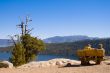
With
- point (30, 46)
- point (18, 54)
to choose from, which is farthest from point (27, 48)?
point (18, 54)

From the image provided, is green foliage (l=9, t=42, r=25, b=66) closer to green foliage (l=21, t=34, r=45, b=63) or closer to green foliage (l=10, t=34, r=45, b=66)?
green foliage (l=10, t=34, r=45, b=66)

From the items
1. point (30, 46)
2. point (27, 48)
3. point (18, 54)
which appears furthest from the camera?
point (27, 48)

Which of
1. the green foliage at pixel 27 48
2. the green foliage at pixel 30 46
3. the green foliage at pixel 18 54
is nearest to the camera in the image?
the green foliage at pixel 18 54

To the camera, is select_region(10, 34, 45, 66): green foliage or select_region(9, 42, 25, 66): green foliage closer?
select_region(9, 42, 25, 66): green foliage

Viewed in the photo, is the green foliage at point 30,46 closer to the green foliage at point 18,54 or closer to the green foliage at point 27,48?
the green foliage at point 27,48

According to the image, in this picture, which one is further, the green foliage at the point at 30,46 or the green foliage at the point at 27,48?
the green foliage at the point at 30,46

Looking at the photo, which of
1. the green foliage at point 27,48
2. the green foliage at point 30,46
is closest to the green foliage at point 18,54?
the green foliage at point 27,48

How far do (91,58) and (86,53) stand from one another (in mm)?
680

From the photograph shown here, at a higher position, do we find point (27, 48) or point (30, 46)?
point (30, 46)

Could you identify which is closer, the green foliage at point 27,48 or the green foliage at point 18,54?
the green foliage at point 18,54

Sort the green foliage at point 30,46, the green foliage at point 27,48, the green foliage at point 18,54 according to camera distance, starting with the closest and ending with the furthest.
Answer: the green foliage at point 18,54
the green foliage at point 27,48
the green foliage at point 30,46

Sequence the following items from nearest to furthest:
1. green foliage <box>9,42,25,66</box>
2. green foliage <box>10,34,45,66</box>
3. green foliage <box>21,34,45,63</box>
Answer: green foliage <box>9,42,25,66</box>, green foliage <box>10,34,45,66</box>, green foliage <box>21,34,45,63</box>

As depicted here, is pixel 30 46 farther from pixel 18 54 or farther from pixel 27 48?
pixel 18 54

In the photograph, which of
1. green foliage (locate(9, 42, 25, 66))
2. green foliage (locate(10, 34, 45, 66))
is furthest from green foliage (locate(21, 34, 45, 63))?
green foliage (locate(9, 42, 25, 66))
